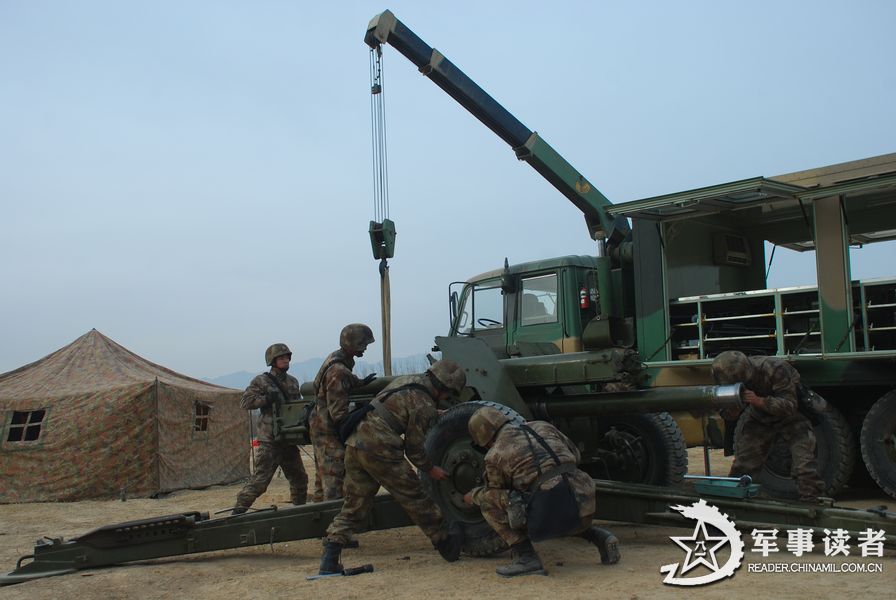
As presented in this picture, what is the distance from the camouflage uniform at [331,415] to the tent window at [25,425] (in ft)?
20.3

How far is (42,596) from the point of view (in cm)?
552

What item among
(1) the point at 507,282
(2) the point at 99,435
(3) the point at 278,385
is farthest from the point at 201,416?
(1) the point at 507,282

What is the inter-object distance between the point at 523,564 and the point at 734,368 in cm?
255

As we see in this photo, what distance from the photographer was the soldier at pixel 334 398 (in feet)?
22.1

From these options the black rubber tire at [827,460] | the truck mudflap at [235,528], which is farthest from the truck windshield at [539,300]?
the truck mudflap at [235,528]

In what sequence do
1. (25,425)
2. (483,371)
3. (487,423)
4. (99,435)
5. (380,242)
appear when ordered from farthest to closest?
(25,425) < (99,435) < (380,242) < (483,371) < (487,423)

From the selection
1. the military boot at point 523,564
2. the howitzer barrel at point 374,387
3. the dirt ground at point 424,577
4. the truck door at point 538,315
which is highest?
the truck door at point 538,315

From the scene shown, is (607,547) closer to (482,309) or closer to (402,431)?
(402,431)

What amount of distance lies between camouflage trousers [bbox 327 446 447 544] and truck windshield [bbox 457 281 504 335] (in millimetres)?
4322

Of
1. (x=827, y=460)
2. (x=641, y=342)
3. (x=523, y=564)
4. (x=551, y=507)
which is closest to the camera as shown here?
(x=551, y=507)

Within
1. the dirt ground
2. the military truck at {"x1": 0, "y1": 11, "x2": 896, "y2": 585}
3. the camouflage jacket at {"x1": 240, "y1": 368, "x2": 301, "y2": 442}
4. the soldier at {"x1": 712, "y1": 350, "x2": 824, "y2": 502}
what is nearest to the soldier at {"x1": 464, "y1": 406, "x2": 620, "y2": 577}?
the dirt ground

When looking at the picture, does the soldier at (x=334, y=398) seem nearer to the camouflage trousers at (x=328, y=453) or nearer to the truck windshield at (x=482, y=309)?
the camouflage trousers at (x=328, y=453)

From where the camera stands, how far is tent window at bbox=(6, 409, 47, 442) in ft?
40.5

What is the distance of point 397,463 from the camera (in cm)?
575
